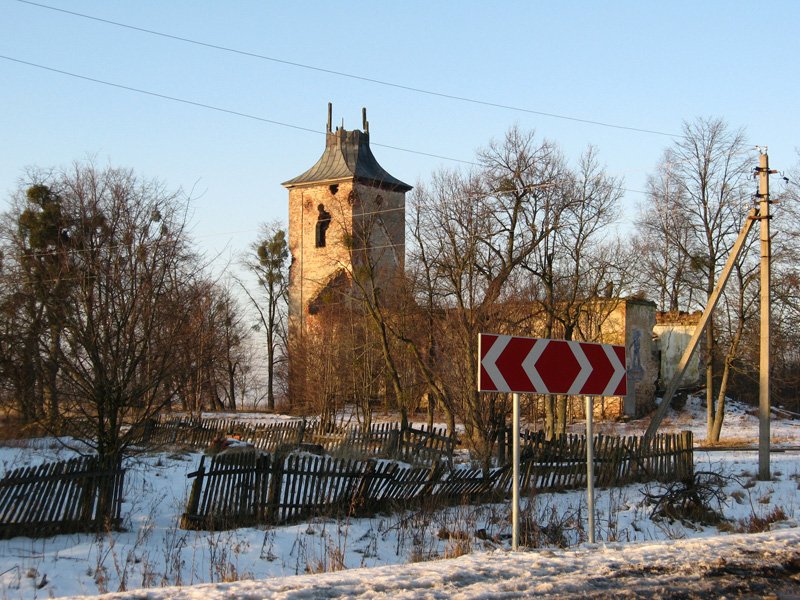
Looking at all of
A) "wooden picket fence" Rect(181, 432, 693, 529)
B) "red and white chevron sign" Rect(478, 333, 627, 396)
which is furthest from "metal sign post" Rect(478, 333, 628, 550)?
"wooden picket fence" Rect(181, 432, 693, 529)

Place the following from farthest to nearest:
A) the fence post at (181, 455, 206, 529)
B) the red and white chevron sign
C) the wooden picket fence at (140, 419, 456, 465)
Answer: the wooden picket fence at (140, 419, 456, 465), the fence post at (181, 455, 206, 529), the red and white chevron sign

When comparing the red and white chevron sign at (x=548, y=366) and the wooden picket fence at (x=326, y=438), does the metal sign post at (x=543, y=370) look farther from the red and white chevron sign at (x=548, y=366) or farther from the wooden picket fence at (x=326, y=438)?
the wooden picket fence at (x=326, y=438)

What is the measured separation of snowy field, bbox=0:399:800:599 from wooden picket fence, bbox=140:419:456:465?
6.33 m

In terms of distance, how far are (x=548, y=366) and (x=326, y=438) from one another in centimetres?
1822

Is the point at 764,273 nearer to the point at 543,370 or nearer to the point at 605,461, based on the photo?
the point at 605,461

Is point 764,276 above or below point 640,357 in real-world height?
above

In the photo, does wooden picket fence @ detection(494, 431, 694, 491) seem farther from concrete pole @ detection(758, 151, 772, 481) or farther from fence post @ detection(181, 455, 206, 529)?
fence post @ detection(181, 455, 206, 529)

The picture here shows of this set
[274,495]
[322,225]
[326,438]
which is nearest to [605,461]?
[274,495]

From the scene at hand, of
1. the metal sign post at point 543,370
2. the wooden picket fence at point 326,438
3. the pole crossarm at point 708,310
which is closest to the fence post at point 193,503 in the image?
the metal sign post at point 543,370

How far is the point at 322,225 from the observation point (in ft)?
178

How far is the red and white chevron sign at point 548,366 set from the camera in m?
7.91

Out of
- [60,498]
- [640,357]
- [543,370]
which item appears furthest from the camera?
[640,357]

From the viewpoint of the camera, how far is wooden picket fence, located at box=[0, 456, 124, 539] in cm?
1128

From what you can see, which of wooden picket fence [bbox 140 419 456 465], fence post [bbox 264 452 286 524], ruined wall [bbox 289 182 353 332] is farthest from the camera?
ruined wall [bbox 289 182 353 332]
